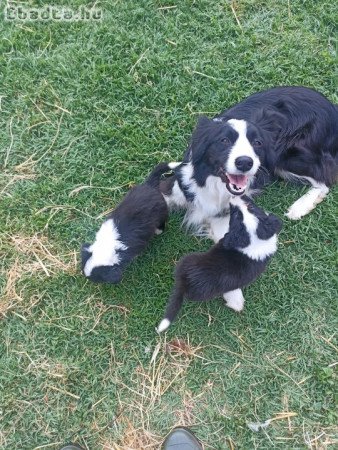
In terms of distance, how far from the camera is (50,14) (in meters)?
3.84

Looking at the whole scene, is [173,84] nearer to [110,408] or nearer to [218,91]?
[218,91]

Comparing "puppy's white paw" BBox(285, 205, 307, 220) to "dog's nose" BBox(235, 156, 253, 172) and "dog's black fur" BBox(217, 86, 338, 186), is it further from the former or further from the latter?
"dog's nose" BBox(235, 156, 253, 172)

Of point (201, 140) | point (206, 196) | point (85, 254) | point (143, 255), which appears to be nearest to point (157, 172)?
point (206, 196)

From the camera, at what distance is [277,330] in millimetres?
3346

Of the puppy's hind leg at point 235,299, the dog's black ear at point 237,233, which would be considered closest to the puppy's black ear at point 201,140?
the dog's black ear at point 237,233

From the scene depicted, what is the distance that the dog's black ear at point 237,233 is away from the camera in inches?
109

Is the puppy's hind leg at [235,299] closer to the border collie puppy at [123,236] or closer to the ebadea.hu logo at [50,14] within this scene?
the border collie puppy at [123,236]

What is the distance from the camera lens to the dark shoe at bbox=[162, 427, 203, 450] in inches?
121

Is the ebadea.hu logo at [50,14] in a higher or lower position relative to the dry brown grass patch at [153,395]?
higher

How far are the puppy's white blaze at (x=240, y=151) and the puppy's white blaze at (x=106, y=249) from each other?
0.84 m

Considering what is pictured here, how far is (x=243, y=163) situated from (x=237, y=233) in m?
0.41

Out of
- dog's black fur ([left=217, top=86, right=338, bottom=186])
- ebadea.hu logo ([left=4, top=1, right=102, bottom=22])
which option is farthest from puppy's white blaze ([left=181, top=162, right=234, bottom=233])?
ebadea.hu logo ([left=4, top=1, right=102, bottom=22])

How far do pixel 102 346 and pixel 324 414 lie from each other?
1.55 m

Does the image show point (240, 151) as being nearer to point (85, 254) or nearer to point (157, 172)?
point (157, 172)
